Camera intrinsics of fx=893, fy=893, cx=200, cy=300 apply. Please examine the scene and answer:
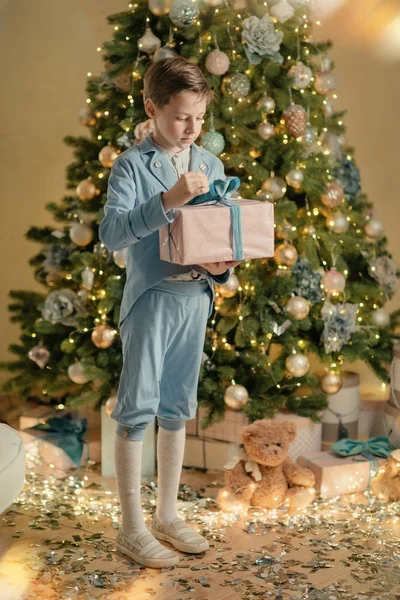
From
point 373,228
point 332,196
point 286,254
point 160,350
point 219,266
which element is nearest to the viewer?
point 219,266

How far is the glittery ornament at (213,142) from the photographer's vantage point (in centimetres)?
322

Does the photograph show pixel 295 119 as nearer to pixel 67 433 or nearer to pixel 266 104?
pixel 266 104

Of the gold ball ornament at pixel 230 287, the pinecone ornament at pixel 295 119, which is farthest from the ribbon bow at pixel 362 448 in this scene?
the pinecone ornament at pixel 295 119

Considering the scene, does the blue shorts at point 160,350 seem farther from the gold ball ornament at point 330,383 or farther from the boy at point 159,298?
the gold ball ornament at point 330,383

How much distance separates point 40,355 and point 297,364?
1.04 metres

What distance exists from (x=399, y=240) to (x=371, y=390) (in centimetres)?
77

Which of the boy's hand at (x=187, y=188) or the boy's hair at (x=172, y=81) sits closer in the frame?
the boy's hand at (x=187, y=188)

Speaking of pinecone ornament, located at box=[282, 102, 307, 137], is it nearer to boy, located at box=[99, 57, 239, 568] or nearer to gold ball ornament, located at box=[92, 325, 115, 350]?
boy, located at box=[99, 57, 239, 568]

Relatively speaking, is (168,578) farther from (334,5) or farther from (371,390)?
(334,5)

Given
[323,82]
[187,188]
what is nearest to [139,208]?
[187,188]

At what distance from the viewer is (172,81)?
2.38m

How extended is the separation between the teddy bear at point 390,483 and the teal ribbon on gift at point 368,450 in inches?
3.8

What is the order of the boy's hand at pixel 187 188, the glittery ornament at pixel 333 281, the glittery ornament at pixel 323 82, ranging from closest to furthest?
the boy's hand at pixel 187 188 → the glittery ornament at pixel 333 281 → the glittery ornament at pixel 323 82

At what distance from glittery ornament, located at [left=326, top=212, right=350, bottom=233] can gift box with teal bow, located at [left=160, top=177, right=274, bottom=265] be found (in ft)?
3.62
